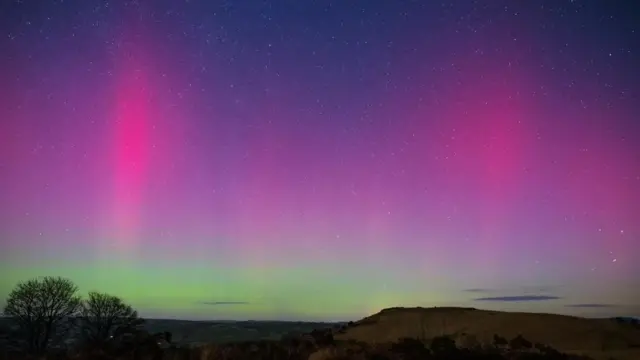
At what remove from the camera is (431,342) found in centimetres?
4603

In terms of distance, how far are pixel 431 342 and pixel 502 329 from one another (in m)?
10.8

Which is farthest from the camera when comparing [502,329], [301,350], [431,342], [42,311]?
[42,311]

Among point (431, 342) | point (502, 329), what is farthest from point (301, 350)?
point (502, 329)

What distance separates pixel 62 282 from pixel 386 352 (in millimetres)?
61209

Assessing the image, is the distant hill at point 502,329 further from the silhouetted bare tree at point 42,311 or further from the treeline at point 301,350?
the silhouetted bare tree at point 42,311

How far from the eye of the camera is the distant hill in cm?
4816

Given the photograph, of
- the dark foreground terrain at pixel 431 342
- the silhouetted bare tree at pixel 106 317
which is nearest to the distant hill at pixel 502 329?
the dark foreground terrain at pixel 431 342

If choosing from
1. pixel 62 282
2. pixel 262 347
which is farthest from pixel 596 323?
pixel 62 282

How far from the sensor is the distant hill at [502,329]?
48.2m

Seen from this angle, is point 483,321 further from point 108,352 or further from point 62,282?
point 62,282

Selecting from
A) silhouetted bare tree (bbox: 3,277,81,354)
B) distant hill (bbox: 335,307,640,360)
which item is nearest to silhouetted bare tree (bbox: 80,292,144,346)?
silhouetted bare tree (bbox: 3,277,81,354)

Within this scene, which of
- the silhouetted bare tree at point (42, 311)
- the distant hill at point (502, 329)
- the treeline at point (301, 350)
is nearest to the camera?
the treeline at point (301, 350)

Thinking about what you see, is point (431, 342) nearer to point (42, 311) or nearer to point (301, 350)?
point (301, 350)

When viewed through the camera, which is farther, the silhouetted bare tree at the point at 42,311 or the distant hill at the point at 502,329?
the silhouetted bare tree at the point at 42,311
